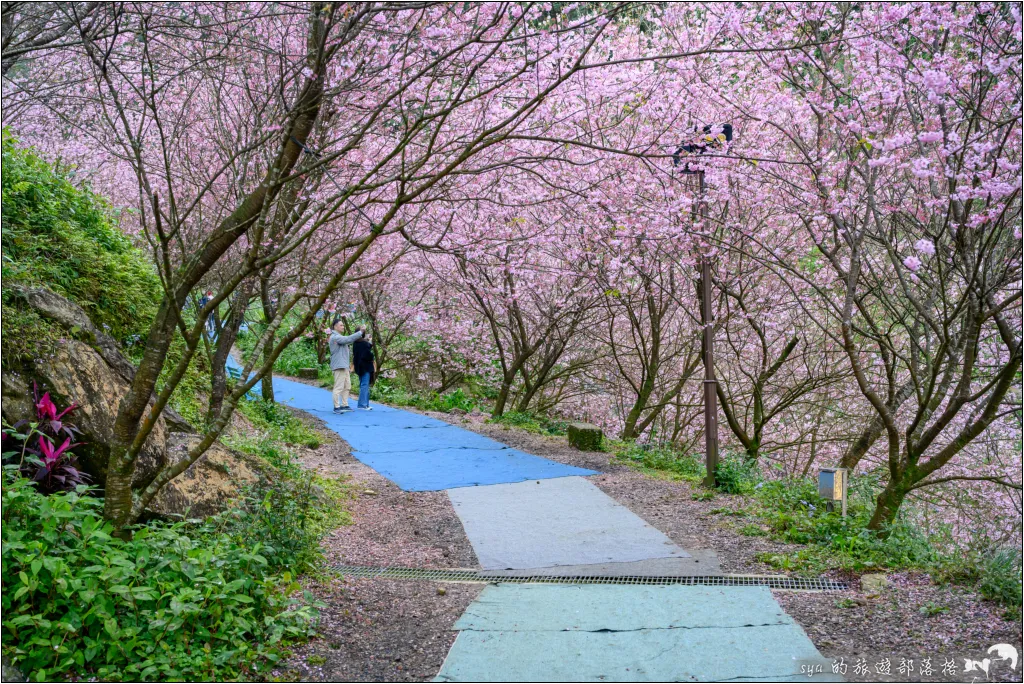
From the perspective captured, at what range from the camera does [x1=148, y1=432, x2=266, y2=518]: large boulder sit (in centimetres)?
470

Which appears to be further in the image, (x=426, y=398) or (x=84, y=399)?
(x=426, y=398)

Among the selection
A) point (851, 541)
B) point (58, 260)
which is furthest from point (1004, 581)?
point (58, 260)

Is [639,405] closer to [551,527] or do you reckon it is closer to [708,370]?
[708,370]

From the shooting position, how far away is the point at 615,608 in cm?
446

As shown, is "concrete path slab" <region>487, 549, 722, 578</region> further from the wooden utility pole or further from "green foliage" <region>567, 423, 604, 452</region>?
"green foliage" <region>567, 423, 604, 452</region>

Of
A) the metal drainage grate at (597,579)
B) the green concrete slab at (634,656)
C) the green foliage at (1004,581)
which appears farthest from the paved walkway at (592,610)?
the green foliage at (1004,581)

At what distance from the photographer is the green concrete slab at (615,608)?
13.6ft

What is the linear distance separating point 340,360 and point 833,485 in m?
9.36

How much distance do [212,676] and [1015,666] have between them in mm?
3518

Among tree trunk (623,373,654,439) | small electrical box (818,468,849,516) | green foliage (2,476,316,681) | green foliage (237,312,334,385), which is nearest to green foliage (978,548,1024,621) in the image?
small electrical box (818,468,849,516)

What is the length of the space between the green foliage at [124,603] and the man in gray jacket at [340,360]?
946cm

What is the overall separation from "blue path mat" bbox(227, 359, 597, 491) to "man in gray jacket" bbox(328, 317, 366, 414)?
292mm

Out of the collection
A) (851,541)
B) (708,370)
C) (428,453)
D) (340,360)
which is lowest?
(428,453)

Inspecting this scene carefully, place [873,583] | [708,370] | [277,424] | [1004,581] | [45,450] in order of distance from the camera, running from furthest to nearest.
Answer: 1. [277,424]
2. [708,370]
3. [873,583]
4. [1004,581]
5. [45,450]
